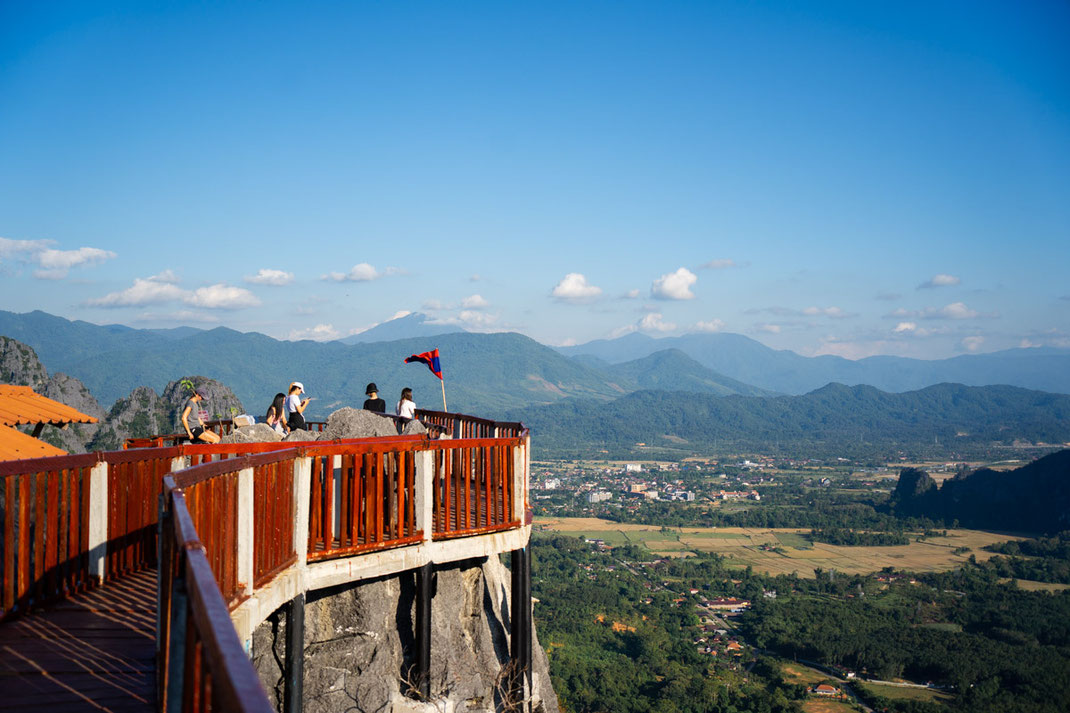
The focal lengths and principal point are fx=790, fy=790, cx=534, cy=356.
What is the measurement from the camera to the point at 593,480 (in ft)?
613

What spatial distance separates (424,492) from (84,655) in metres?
4.17

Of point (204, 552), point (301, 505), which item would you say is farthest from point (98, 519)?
point (204, 552)

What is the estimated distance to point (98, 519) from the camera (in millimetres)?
6902

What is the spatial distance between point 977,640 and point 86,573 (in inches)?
2867

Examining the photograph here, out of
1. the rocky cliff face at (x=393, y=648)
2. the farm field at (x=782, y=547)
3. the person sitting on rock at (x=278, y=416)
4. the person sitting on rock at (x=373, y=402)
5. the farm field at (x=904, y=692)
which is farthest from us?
the farm field at (x=782, y=547)

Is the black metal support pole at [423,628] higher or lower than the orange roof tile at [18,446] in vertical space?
lower

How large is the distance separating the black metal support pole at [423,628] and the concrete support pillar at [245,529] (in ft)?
11.2

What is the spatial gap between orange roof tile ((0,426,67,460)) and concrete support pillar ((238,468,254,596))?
10.5m

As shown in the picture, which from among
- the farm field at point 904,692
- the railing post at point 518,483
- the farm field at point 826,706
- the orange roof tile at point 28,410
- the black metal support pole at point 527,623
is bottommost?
the farm field at point 904,692

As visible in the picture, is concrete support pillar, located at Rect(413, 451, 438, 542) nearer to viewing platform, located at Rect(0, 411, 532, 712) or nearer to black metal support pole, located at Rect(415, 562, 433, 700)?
viewing platform, located at Rect(0, 411, 532, 712)

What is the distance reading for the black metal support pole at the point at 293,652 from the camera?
745 cm

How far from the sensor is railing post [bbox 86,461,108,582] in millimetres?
6791

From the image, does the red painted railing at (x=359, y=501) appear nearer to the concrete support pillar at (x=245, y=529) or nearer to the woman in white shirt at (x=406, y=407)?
the concrete support pillar at (x=245, y=529)

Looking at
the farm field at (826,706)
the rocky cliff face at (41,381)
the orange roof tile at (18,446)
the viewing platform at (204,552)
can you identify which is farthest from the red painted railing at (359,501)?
the rocky cliff face at (41,381)
